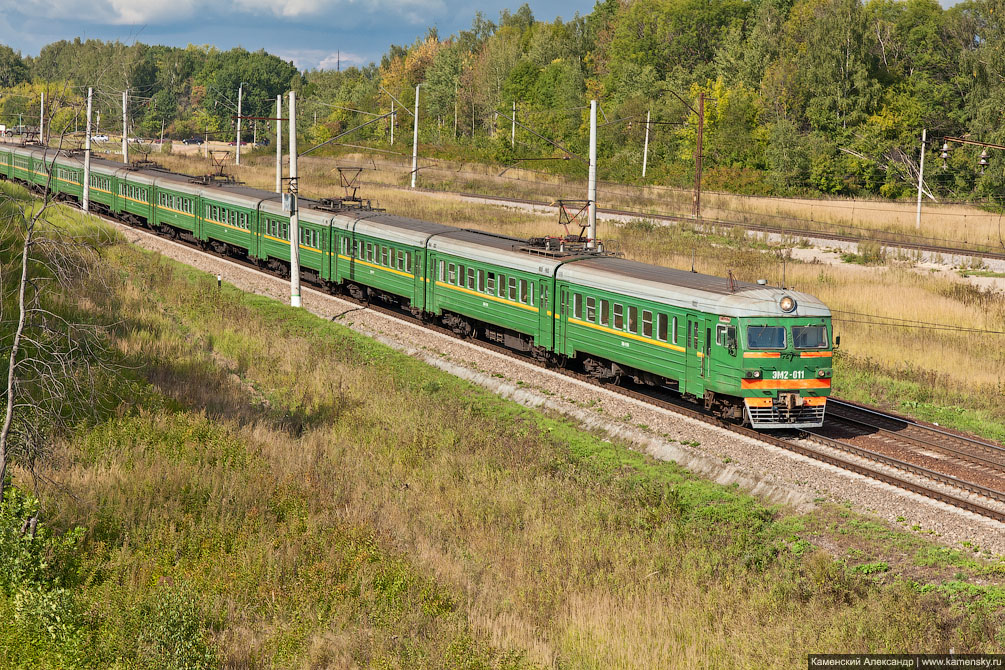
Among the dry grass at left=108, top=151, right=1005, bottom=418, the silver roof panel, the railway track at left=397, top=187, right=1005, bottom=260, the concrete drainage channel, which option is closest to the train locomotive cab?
the concrete drainage channel

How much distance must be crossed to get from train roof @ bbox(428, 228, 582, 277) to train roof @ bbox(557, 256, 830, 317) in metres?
0.86

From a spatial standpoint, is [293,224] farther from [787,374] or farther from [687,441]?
[787,374]

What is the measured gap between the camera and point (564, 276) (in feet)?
77.8

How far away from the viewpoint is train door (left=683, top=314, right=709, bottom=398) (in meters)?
19.5

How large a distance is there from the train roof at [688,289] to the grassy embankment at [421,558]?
346 cm

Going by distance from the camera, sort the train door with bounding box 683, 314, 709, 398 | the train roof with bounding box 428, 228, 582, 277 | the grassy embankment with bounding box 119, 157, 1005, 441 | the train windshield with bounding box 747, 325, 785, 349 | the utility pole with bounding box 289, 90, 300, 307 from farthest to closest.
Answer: the utility pole with bounding box 289, 90, 300, 307, the train roof with bounding box 428, 228, 582, 277, the grassy embankment with bounding box 119, 157, 1005, 441, the train door with bounding box 683, 314, 709, 398, the train windshield with bounding box 747, 325, 785, 349

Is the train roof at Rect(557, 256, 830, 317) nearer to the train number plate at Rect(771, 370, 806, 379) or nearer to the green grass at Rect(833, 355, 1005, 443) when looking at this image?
the train number plate at Rect(771, 370, 806, 379)

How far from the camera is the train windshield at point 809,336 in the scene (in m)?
19.0

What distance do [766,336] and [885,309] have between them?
16.7m

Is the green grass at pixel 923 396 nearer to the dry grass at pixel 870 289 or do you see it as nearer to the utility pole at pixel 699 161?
the dry grass at pixel 870 289

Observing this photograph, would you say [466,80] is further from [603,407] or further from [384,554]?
[384,554]

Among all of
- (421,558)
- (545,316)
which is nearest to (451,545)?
(421,558)

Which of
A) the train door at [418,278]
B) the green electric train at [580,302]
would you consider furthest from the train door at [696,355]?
the train door at [418,278]

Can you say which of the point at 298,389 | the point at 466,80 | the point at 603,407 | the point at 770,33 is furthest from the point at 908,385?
the point at 466,80
